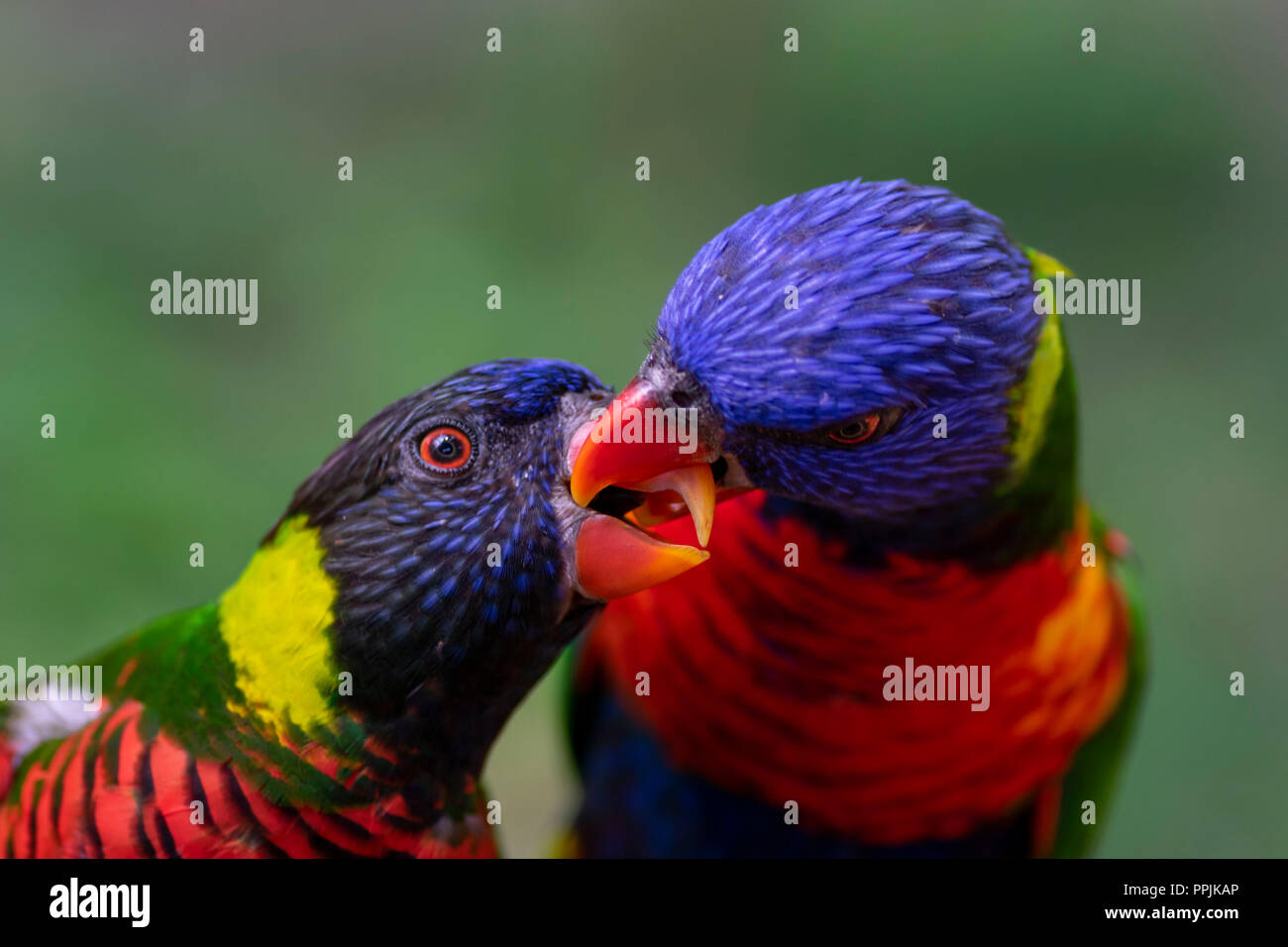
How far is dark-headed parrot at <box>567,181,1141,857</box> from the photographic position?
1.42m

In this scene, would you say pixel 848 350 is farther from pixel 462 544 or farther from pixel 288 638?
pixel 288 638

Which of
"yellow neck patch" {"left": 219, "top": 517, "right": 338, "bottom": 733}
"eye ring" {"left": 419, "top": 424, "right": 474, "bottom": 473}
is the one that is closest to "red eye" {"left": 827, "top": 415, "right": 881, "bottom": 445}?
"eye ring" {"left": 419, "top": 424, "right": 474, "bottom": 473}

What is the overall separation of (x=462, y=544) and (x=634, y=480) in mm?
241

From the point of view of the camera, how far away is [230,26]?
14.3 ft

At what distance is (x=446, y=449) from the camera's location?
1.46 metres

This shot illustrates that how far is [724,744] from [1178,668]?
2367mm

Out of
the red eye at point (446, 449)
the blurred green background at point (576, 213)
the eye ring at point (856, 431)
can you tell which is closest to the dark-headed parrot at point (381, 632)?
the red eye at point (446, 449)

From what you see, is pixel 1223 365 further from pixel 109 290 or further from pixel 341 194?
pixel 109 290

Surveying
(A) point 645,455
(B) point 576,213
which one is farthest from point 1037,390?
(B) point 576,213

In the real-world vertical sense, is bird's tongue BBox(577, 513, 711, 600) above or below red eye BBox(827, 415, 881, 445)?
below

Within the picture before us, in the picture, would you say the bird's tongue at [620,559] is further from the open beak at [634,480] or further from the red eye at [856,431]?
the red eye at [856,431]

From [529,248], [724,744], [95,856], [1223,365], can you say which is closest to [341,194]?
[529,248]

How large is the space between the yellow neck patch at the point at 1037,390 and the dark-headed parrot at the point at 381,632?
0.55 meters

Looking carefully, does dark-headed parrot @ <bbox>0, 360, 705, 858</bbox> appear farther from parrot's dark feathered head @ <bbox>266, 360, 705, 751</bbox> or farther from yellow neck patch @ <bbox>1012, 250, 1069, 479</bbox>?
yellow neck patch @ <bbox>1012, 250, 1069, 479</bbox>
